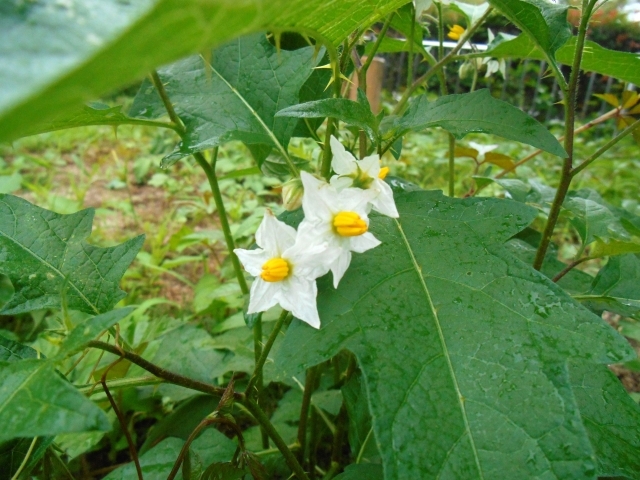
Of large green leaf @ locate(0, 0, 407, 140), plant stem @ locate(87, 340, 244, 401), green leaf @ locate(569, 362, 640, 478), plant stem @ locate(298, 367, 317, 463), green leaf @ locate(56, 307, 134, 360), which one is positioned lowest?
plant stem @ locate(298, 367, 317, 463)

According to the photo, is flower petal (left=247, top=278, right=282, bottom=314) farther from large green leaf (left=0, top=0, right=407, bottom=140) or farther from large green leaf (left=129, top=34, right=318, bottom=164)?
large green leaf (left=0, top=0, right=407, bottom=140)

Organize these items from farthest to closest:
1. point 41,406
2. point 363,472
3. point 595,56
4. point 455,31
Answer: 1. point 455,31
2. point 595,56
3. point 363,472
4. point 41,406

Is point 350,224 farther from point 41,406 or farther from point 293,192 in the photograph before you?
point 41,406

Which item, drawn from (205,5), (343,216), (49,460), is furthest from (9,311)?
(205,5)

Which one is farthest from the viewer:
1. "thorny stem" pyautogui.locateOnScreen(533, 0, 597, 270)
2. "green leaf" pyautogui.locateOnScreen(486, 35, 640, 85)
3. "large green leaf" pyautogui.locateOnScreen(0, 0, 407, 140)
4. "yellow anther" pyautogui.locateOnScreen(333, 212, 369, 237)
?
"green leaf" pyautogui.locateOnScreen(486, 35, 640, 85)

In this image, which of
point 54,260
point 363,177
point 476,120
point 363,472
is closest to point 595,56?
point 476,120

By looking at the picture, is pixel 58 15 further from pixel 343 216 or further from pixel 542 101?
pixel 542 101

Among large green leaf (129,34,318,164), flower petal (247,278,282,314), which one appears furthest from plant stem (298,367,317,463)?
large green leaf (129,34,318,164)

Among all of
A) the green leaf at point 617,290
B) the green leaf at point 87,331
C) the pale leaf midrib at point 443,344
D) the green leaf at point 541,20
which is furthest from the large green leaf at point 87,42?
the green leaf at point 617,290
